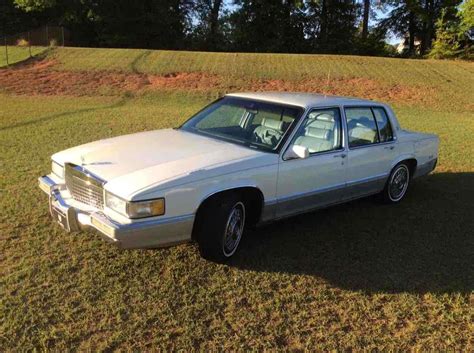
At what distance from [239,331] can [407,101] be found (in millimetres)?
19314

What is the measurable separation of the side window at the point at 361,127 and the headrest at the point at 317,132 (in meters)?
0.32

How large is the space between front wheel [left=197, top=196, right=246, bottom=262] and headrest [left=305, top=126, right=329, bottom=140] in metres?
1.18

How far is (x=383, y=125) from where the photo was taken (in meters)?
5.70

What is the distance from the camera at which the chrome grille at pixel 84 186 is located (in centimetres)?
374

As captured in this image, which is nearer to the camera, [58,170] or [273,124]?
[58,170]

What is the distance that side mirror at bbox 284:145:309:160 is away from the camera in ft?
14.1

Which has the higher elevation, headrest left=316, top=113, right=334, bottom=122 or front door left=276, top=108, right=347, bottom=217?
headrest left=316, top=113, right=334, bottom=122

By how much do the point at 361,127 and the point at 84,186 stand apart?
3139 millimetres

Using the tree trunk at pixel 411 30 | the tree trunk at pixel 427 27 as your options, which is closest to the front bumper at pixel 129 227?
the tree trunk at pixel 427 27

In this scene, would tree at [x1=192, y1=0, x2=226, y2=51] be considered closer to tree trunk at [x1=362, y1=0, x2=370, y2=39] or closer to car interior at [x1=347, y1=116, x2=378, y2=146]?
tree trunk at [x1=362, y1=0, x2=370, y2=39]

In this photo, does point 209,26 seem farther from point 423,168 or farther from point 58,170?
point 58,170

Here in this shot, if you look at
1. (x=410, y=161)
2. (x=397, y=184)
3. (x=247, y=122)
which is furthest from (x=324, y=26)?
(x=247, y=122)

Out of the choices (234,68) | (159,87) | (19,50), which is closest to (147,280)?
(159,87)

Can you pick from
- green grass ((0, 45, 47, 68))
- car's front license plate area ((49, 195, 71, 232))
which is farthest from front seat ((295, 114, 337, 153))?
green grass ((0, 45, 47, 68))
